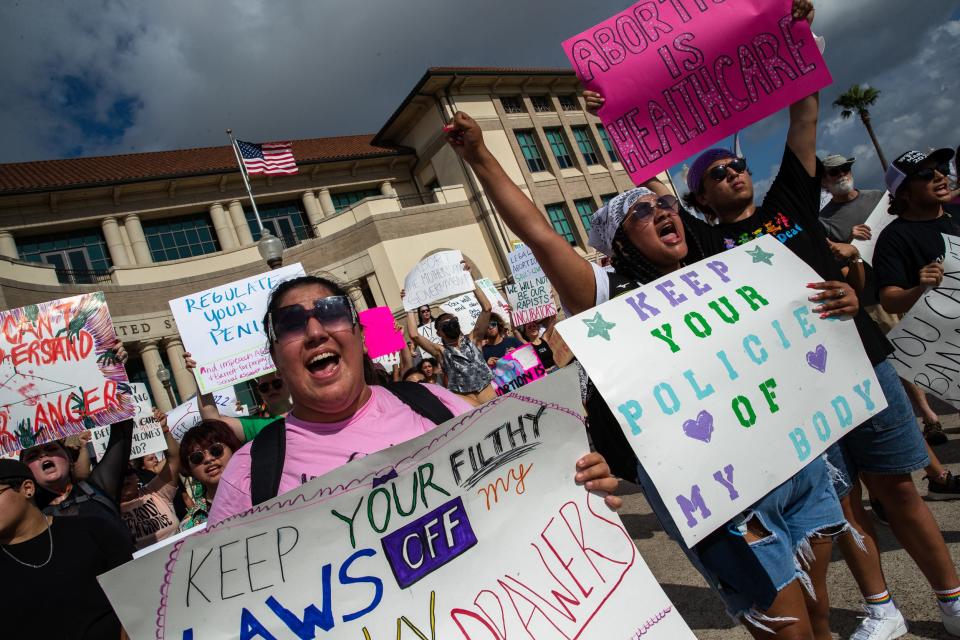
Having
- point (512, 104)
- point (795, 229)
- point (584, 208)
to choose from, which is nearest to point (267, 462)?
point (795, 229)

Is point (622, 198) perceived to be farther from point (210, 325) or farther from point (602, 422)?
point (210, 325)

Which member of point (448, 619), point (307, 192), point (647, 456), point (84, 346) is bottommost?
point (448, 619)

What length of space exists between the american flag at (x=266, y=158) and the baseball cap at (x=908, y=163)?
16.2 metres

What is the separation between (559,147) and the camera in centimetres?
2869

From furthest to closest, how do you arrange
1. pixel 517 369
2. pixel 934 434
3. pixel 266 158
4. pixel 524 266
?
pixel 266 158, pixel 524 266, pixel 517 369, pixel 934 434

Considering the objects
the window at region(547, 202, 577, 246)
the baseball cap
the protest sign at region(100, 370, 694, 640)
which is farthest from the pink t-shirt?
the window at region(547, 202, 577, 246)

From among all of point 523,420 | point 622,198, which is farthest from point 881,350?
point 523,420

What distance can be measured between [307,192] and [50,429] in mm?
24282

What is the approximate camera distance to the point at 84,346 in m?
4.40

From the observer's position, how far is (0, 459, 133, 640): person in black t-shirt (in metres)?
2.18

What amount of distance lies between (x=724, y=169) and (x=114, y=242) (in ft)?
83.6

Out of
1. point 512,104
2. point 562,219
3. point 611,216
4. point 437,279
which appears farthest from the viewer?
point 512,104

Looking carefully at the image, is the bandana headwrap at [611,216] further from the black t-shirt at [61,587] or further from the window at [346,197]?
the window at [346,197]

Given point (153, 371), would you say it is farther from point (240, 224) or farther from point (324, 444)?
point (324, 444)
